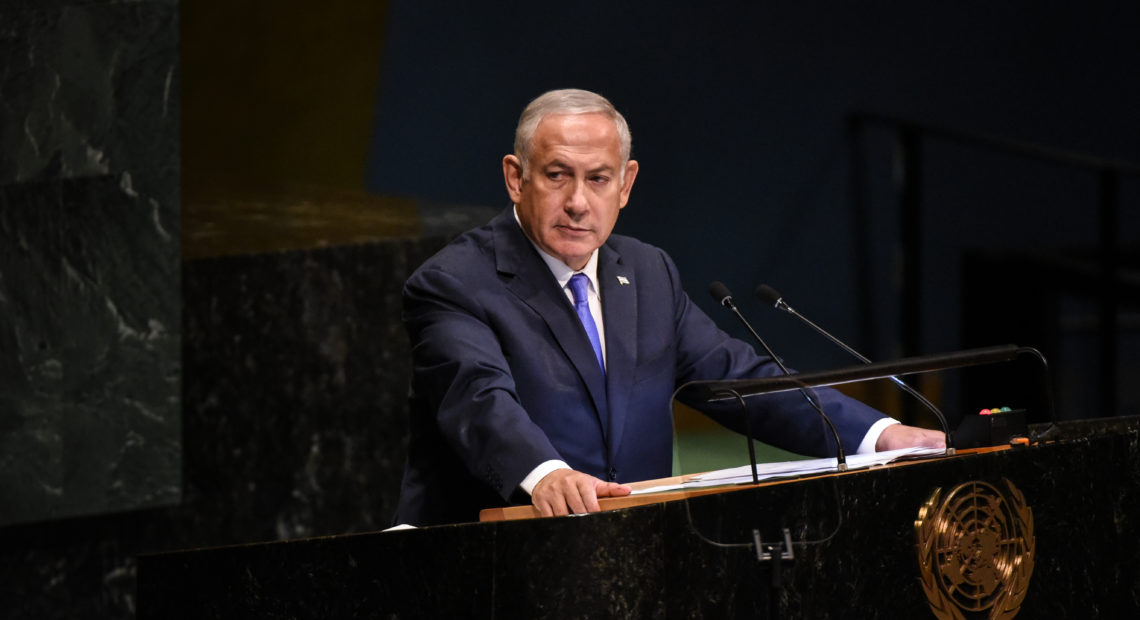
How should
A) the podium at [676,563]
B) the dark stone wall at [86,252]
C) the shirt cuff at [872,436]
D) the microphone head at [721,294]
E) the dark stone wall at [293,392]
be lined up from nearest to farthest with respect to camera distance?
the podium at [676,563], the microphone head at [721,294], the shirt cuff at [872,436], the dark stone wall at [86,252], the dark stone wall at [293,392]

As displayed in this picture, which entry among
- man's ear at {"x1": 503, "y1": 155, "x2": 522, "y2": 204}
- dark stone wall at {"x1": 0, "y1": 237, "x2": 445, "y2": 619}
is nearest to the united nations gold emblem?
man's ear at {"x1": 503, "y1": 155, "x2": 522, "y2": 204}

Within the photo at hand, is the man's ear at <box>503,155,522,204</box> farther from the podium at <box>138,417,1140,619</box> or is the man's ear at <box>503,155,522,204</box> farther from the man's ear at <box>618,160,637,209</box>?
the podium at <box>138,417,1140,619</box>

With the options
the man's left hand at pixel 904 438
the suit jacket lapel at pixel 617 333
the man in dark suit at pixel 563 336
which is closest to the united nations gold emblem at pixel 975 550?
the man's left hand at pixel 904 438

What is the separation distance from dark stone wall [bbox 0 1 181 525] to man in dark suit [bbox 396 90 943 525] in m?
1.41

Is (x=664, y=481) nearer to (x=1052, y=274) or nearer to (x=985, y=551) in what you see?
(x=985, y=551)

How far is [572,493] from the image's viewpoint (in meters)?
1.90

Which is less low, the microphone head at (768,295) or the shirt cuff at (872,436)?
the microphone head at (768,295)

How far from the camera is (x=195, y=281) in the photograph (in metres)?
4.18

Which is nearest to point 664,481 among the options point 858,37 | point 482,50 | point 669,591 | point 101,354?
point 669,591

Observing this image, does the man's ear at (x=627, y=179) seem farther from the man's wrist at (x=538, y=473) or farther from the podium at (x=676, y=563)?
the podium at (x=676, y=563)

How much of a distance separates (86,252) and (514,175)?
157cm

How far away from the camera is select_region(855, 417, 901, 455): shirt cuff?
241cm

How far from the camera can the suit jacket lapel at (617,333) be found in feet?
8.15

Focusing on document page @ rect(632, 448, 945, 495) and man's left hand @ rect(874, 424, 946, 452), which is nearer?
document page @ rect(632, 448, 945, 495)
